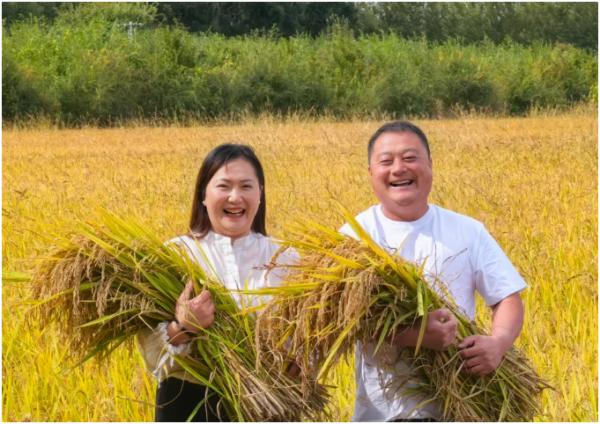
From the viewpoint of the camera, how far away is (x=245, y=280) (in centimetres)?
271

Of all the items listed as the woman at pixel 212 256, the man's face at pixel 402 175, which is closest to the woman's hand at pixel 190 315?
the woman at pixel 212 256

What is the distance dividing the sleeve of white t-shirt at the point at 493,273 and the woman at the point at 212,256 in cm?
52

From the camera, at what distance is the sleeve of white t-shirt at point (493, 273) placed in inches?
103

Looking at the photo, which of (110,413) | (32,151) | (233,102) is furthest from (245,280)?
(233,102)

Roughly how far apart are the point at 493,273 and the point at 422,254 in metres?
0.19

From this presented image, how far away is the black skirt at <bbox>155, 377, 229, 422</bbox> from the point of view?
2.66 metres

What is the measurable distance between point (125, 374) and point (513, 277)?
5.56 ft

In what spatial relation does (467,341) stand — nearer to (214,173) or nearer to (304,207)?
(214,173)

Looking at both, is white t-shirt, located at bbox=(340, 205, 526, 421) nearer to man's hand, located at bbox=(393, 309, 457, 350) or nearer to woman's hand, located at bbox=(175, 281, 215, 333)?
man's hand, located at bbox=(393, 309, 457, 350)

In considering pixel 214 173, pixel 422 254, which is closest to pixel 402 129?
pixel 422 254

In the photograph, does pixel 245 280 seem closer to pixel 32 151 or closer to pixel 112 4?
pixel 32 151

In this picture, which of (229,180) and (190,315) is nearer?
(190,315)

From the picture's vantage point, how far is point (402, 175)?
8.55 feet

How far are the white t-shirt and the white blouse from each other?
26 centimetres
